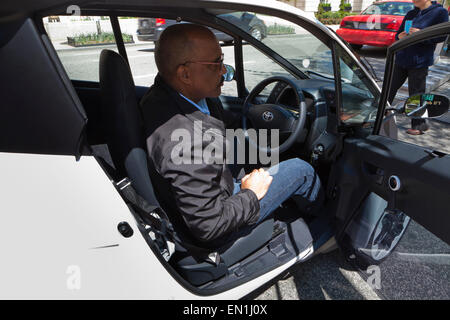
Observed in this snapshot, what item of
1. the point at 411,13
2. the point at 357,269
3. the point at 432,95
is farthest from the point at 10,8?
the point at 411,13

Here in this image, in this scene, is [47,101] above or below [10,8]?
below

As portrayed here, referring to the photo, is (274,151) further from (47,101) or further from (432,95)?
(47,101)

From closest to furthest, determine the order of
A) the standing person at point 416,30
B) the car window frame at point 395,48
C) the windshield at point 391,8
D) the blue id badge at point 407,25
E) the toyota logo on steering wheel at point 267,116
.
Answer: the car window frame at point 395,48
the toyota logo on steering wheel at point 267,116
the standing person at point 416,30
the blue id badge at point 407,25
the windshield at point 391,8

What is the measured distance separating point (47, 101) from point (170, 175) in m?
0.45

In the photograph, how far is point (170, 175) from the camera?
1101 mm

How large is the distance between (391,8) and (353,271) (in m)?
8.70

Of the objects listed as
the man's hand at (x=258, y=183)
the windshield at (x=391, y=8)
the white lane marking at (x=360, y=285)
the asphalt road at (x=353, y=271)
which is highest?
the windshield at (x=391, y=8)

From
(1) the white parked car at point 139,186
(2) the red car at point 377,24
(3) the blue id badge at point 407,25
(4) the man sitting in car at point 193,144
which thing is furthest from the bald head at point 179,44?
(2) the red car at point 377,24

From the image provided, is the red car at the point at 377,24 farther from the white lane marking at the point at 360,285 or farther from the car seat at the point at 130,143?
the car seat at the point at 130,143

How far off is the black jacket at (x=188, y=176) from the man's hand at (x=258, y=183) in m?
0.10

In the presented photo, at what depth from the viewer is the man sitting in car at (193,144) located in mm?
1118

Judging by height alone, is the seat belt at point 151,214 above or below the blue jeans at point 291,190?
above

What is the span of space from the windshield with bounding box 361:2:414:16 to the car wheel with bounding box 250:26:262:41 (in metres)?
7.31

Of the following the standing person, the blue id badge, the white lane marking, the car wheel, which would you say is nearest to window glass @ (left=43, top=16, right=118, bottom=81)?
the car wheel
